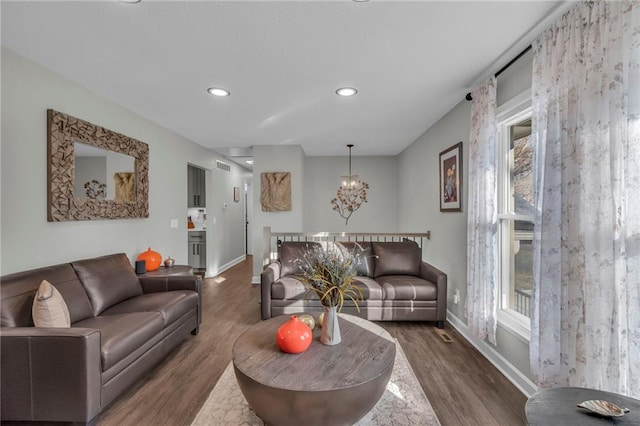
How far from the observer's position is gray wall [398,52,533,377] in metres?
→ 2.28

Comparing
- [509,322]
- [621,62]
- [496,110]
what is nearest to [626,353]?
[509,322]

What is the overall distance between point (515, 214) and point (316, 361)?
2050 mm

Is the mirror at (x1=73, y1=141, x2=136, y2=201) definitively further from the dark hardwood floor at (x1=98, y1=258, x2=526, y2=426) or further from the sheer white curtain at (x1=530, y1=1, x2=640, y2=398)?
the sheer white curtain at (x1=530, y1=1, x2=640, y2=398)

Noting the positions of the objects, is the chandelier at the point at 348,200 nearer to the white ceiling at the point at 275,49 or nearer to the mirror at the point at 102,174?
the white ceiling at the point at 275,49

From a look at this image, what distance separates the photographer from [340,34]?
1903 mm

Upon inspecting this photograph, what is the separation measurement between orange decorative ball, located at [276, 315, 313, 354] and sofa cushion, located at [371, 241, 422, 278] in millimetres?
2208

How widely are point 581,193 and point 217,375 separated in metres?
2.88

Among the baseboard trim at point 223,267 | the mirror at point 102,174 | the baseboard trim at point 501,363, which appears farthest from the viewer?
the baseboard trim at point 223,267

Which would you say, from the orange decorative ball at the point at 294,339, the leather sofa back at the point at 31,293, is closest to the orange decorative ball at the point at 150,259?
the leather sofa back at the point at 31,293

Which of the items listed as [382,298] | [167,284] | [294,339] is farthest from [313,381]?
[167,284]

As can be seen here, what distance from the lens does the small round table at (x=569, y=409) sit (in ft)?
3.37

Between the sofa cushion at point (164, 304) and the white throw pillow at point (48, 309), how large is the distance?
20.0 inches

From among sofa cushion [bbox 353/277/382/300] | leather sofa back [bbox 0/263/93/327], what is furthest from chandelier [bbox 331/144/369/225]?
leather sofa back [bbox 0/263/93/327]

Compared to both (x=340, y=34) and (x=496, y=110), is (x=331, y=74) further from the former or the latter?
(x=496, y=110)
